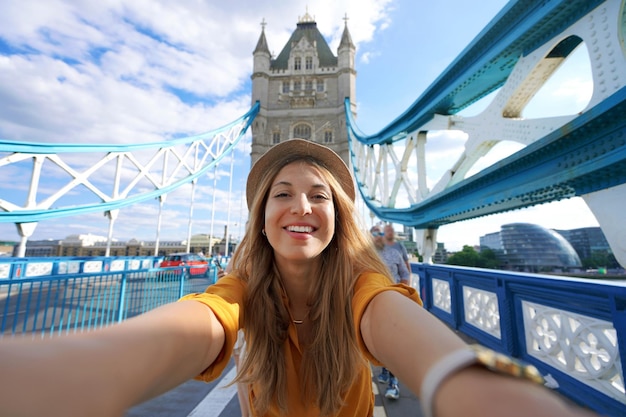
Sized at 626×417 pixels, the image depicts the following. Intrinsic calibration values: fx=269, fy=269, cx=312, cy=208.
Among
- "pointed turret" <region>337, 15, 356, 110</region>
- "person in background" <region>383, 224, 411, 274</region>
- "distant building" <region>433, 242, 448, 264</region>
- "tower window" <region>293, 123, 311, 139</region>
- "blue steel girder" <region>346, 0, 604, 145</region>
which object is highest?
"pointed turret" <region>337, 15, 356, 110</region>

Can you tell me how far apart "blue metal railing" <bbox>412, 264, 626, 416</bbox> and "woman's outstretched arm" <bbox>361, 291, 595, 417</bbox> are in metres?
2.02

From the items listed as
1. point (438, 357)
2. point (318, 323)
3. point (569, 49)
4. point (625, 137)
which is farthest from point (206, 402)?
point (569, 49)

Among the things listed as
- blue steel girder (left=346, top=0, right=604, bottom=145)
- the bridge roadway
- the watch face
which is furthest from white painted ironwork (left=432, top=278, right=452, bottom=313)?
the watch face

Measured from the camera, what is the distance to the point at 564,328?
2242 mm

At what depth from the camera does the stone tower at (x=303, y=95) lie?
29.4 metres

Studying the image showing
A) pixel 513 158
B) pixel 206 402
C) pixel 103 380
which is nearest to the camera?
pixel 103 380

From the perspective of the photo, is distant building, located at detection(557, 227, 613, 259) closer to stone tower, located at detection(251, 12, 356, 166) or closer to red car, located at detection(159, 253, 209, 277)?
stone tower, located at detection(251, 12, 356, 166)

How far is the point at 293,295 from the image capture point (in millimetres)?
1414

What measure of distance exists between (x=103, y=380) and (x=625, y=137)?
302cm

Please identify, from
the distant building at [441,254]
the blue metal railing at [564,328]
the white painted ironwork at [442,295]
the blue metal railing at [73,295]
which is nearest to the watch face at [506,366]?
the blue metal railing at [73,295]

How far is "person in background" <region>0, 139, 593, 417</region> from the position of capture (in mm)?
449

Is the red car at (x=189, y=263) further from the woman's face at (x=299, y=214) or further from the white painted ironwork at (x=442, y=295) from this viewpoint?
the woman's face at (x=299, y=214)

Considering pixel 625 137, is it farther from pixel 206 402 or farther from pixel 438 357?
pixel 206 402

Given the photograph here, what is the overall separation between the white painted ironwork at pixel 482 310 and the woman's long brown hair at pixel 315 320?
9.21ft
